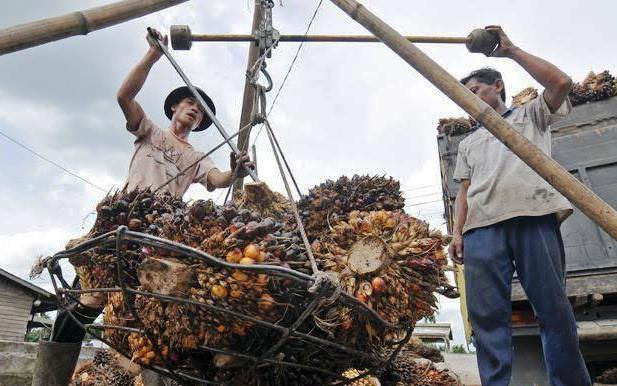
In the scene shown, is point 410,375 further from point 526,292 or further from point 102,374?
point 102,374

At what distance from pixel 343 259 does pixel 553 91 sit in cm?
168

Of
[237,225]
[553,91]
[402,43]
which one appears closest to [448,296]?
[237,225]

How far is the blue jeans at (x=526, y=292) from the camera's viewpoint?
6.75ft

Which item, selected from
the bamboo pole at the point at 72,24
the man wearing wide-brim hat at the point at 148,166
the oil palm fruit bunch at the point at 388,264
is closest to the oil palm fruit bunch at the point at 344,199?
the oil palm fruit bunch at the point at 388,264

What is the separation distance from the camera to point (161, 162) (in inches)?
101

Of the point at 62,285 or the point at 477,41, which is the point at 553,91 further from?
the point at 62,285

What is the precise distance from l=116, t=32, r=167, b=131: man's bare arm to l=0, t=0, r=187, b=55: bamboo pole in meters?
0.38

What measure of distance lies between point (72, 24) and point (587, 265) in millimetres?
4804

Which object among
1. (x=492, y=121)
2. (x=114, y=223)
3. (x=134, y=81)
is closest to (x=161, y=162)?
(x=134, y=81)

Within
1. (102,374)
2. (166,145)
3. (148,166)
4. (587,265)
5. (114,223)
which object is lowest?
(102,374)

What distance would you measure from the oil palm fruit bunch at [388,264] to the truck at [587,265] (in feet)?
5.76

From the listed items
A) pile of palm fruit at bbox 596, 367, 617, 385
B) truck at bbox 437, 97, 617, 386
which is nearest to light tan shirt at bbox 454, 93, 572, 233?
truck at bbox 437, 97, 617, 386

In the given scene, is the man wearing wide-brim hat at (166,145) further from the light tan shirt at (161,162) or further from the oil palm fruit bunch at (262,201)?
the oil palm fruit bunch at (262,201)

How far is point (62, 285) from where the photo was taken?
158 cm
